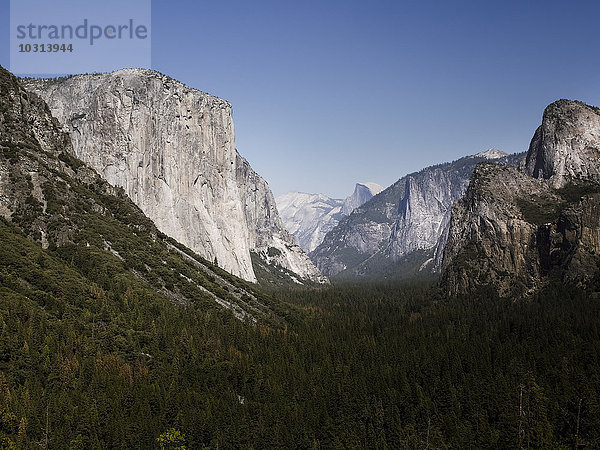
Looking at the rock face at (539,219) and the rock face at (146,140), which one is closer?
the rock face at (539,219)

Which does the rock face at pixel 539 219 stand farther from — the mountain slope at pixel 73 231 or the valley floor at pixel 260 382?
the mountain slope at pixel 73 231

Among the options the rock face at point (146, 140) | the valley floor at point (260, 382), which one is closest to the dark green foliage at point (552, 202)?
the valley floor at point (260, 382)

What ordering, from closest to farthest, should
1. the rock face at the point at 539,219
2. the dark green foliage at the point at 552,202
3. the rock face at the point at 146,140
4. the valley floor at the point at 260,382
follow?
the valley floor at the point at 260,382
the rock face at the point at 539,219
the rock face at the point at 146,140
the dark green foliage at the point at 552,202

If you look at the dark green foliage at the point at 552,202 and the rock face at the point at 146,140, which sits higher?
the rock face at the point at 146,140

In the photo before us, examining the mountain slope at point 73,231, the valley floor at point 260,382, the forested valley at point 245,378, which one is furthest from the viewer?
the mountain slope at point 73,231

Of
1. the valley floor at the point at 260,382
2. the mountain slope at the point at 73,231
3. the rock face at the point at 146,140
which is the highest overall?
the rock face at the point at 146,140

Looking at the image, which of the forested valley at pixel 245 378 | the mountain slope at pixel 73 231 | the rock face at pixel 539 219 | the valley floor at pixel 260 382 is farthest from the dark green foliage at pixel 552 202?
the mountain slope at pixel 73 231

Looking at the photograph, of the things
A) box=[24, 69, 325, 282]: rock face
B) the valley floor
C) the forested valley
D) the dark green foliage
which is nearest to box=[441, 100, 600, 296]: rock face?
the dark green foliage

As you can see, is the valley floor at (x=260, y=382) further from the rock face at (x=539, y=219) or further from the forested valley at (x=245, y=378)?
the rock face at (x=539, y=219)

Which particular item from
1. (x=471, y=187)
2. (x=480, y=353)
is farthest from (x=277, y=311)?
(x=471, y=187)
